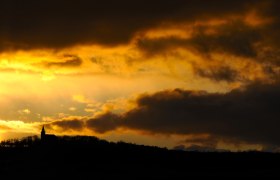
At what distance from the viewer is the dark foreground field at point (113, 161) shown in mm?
64438

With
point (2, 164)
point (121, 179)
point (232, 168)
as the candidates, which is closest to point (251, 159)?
point (232, 168)

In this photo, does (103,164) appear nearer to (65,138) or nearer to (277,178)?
(65,138)

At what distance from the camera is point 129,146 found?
72.9 m

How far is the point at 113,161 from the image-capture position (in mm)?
68125

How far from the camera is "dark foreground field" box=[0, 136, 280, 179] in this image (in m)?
64.4

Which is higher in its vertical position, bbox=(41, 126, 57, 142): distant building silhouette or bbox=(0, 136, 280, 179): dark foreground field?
bbox=(41, 126, 57, 142): distant building silhouette

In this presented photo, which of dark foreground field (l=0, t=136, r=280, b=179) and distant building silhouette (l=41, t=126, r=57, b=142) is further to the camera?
distant building silhouette (l=41, t=126, r=57, b=142)

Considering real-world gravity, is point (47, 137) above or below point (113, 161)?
above

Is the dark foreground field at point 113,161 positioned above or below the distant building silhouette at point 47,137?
below

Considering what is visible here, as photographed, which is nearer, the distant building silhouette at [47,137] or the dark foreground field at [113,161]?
the dark foreground field at [113,161]

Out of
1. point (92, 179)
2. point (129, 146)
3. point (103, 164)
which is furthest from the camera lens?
point (129, 146)

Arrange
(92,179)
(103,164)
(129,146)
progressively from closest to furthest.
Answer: (92,179) → (103,164) → (129,146)

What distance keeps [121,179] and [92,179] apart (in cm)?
299

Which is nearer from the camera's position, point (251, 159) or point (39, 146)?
point (39, 146)
